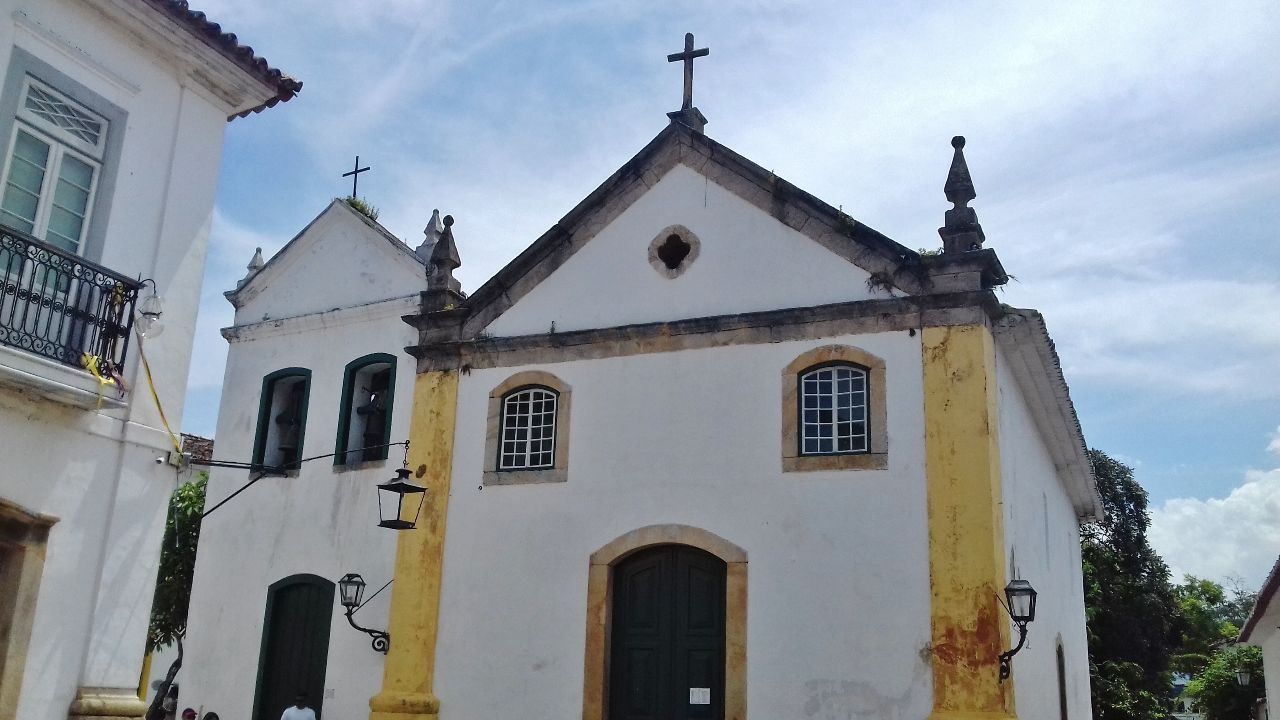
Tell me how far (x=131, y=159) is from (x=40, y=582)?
3225 millimetres


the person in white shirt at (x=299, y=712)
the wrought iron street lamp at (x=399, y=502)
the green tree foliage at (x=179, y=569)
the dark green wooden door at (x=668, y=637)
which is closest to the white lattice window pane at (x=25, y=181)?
the wrought iron street lamp at (x=399, y=502)

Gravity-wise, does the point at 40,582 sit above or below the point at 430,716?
above

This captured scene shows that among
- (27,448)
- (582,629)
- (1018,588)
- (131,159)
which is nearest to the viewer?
(27,448)

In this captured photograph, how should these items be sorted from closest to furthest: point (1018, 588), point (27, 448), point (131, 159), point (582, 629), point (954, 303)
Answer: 1. point (27, 448)
2. point (131, 159)
3. point (1018, 588)
4. point (954, 303)
5. point (582, 629)

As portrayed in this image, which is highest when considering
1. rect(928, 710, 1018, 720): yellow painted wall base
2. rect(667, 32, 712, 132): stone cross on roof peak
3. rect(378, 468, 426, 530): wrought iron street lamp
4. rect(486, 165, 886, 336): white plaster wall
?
rect(667, 32, 712, 132): stone cross on roof peak

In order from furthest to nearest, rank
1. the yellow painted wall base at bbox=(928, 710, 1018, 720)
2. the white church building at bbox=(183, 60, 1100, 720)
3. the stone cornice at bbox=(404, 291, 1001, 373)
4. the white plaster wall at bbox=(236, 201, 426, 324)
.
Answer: the white plaster wall at bbox=(236, 201, 426, 324)
the stone cornice at bbox=(404, 291, 1001, 373)
the white church building at bbox=(183, 60, 1100, 720)
the yellow painted wall base at bbox=(928, 710, 1018, 720)

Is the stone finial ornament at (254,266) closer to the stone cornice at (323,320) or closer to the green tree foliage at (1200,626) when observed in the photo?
the stone cornice at (323,320)

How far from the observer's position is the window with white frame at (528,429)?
40.3 feet

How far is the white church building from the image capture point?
33.7 feet

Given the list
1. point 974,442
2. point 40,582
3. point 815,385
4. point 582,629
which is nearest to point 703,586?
point 582,629

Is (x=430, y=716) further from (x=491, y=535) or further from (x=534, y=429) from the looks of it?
(x=534, y=429)

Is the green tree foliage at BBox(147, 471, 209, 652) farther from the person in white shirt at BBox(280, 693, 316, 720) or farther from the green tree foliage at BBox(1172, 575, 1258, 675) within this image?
the green tree foliage at BBox(1172, 575, 1258, 675)

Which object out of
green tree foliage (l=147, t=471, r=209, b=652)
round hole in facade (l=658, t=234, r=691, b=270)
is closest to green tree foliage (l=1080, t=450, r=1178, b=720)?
round hole in facade (l=658, t=234, r=691, b=270)

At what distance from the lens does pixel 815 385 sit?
438 inches
